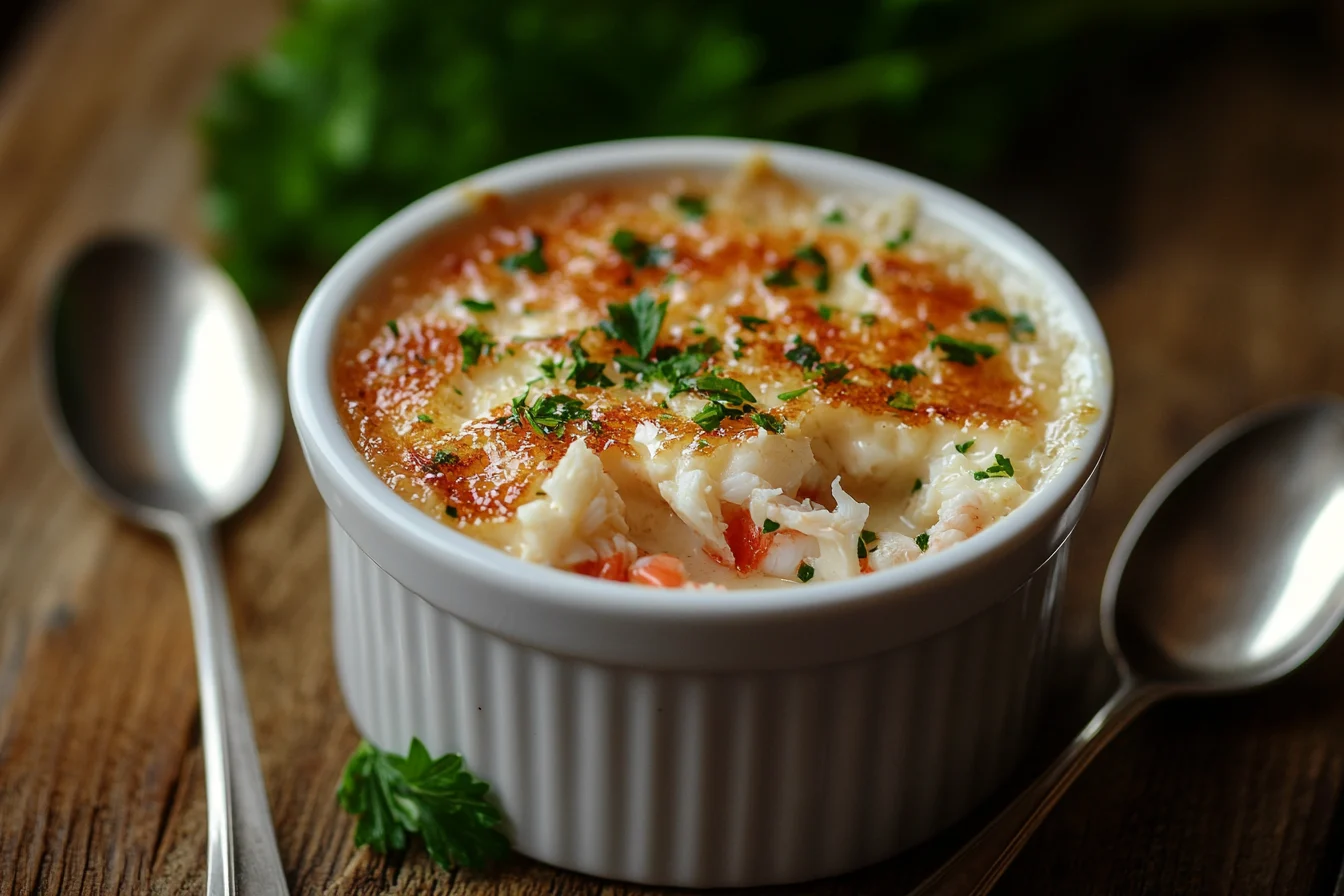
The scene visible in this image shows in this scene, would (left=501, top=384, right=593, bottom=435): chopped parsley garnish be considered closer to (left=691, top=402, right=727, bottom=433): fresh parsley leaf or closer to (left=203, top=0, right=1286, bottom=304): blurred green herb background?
(left=691, top=402, right=727, bottom=433): fresh parsley leaf

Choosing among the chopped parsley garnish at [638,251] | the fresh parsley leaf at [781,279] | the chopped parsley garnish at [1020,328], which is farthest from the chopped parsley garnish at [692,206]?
the chopped parsley garnish at [1020,328]

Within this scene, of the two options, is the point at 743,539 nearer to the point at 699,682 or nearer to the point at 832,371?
the point at 699,682

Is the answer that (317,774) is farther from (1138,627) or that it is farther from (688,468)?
(1138,627)

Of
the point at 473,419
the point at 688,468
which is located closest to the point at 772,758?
the point at 688,468

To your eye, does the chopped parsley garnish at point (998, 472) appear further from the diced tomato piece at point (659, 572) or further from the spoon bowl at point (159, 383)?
Result: the spoon bowl at point (159, 383)

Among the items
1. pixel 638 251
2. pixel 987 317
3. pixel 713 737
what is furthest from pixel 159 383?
pixel 987 317

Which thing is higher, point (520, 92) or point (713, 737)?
point (520, 92)
